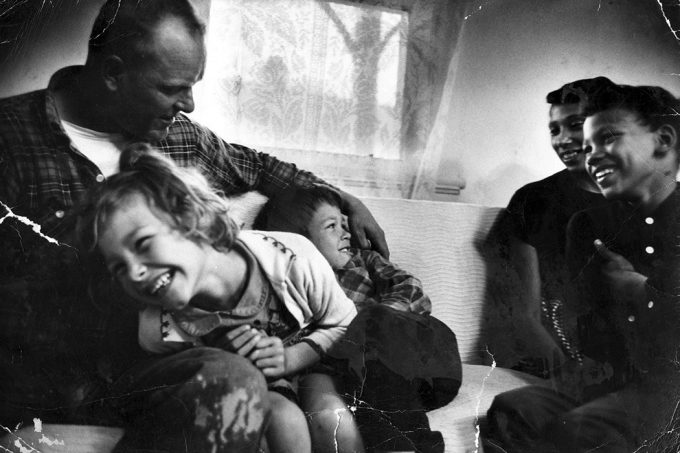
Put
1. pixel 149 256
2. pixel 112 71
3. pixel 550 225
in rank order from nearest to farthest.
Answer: pixel 149 256 < pixel 112 71 < pixel 550 225

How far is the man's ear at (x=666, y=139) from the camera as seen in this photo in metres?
1.76

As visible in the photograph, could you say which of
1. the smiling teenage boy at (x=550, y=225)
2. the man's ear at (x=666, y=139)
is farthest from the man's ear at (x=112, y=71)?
the man's ear at (x=666, y=139)

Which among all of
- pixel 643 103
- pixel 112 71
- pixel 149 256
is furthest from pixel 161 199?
pixel 643 103

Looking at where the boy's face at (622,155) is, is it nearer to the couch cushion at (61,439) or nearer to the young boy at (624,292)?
the young boy at (624,292)

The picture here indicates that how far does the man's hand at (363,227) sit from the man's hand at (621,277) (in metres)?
0.57

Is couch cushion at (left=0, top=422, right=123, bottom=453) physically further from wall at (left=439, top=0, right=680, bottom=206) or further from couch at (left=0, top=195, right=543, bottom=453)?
wall at (left=439, top=0, right=680, bottom=206)

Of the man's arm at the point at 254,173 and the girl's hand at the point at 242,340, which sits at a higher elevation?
the man's arm at the point at 254,173

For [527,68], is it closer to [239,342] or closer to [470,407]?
[470,407]

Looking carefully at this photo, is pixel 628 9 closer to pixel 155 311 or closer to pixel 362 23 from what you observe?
pixel 362 23

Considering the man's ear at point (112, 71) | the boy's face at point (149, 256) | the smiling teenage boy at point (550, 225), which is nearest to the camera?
the boy's face at point (149, 256)

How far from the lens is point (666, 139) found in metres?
1.76

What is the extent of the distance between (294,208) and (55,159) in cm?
55

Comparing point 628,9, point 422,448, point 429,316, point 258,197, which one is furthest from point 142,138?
point 628,9

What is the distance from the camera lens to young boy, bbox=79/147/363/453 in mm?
1461
